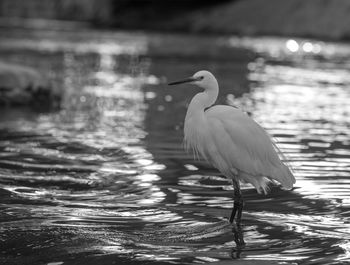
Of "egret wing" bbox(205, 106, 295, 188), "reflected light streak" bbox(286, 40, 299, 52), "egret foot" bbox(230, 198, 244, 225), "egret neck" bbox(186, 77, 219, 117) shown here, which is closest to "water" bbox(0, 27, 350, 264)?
"egret foot" bbox(230, 198, 244, 225)

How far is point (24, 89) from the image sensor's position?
17984 mm

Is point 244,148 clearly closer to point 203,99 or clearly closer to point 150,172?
point 203,99

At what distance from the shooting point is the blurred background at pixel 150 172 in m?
7.55

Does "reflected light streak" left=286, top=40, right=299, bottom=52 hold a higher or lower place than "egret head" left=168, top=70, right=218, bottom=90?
higher

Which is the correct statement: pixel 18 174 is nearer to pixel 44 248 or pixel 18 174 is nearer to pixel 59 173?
pixel 59 173

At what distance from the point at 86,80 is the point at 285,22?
42.1 m

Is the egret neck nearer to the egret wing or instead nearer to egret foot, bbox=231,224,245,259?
the egret wing

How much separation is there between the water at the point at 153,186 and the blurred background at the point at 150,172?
0.06 feet

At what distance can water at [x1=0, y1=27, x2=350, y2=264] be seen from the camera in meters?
7.49

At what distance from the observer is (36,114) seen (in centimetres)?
1662

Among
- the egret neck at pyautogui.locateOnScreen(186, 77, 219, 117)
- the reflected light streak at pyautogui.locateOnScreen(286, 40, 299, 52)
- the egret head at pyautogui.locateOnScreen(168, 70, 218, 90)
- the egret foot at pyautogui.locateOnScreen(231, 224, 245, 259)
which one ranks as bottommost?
the egret foot at pyautogui.locateOnScreen(231, 224, 245, 259)

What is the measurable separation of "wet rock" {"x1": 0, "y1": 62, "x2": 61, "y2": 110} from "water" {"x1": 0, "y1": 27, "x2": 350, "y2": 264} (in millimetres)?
529

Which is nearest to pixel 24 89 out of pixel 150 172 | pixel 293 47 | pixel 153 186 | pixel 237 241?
pixel 150 172

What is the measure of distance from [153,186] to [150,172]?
34.2 inches
